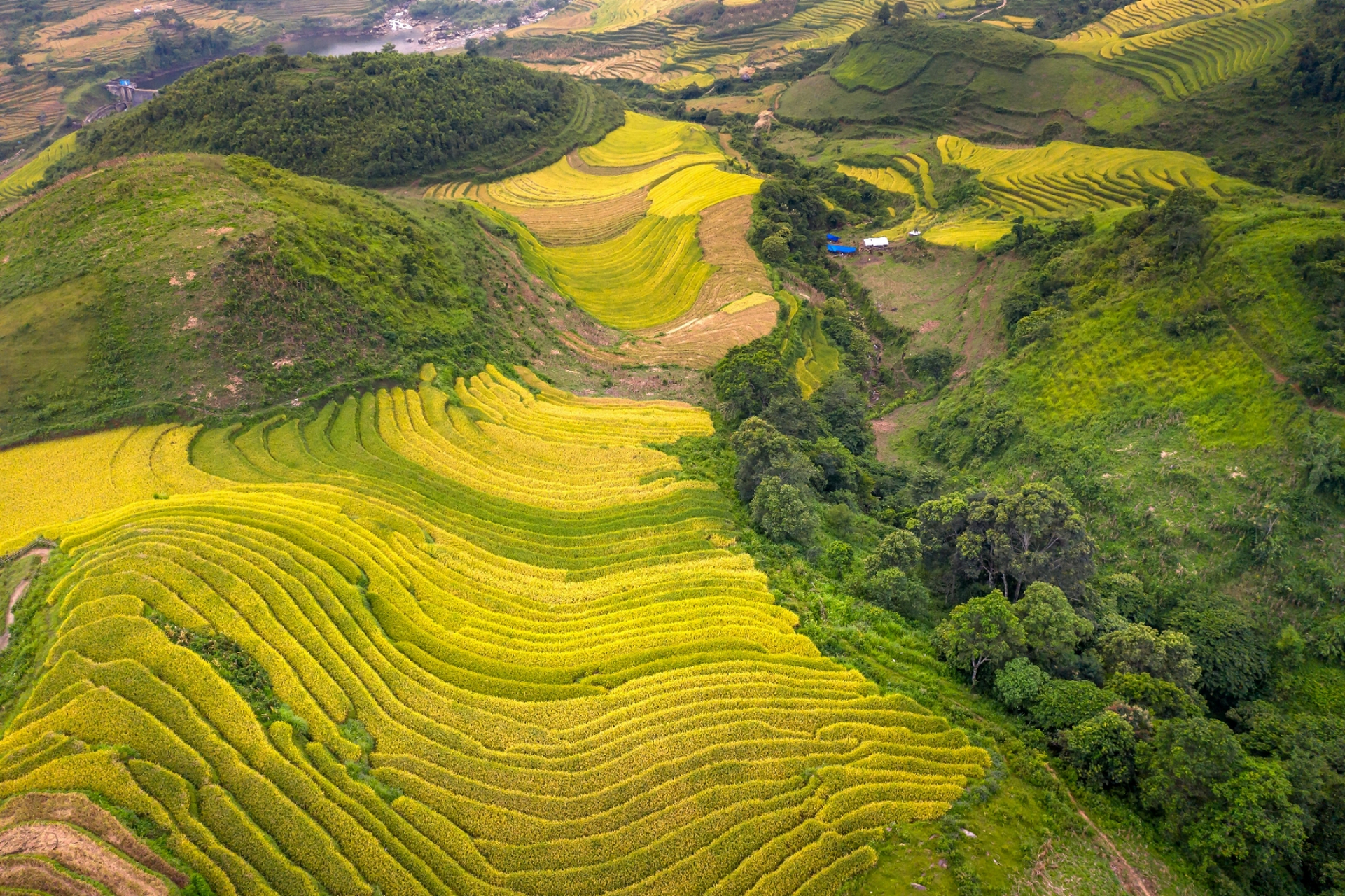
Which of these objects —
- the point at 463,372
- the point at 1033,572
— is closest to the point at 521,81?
the point at 463,372

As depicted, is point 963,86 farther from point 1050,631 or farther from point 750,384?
point 1050,631

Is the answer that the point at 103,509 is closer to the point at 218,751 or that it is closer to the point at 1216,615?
the point at 218,751

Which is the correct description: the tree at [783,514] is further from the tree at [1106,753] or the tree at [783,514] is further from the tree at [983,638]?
the tree at [1106,753]

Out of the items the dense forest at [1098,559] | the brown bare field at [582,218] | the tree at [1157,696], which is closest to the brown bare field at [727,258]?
the dense forest at [1098,559]

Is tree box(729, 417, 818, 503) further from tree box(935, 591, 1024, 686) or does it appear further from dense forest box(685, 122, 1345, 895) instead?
tree box(935, 591, 1024, 686)

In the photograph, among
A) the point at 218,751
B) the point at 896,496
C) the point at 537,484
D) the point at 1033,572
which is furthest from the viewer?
the point at 896,496
